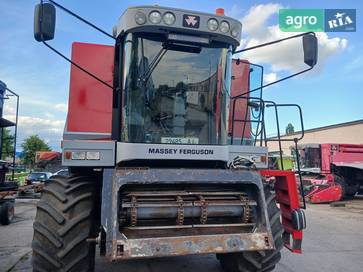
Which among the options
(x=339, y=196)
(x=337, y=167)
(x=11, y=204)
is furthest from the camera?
(x=337, y=167)

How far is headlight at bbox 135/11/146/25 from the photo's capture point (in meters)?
4.65

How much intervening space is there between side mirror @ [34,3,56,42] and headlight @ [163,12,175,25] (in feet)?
4.14

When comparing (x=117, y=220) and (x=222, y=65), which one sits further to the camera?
(x=222, y=65)

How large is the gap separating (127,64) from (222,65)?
1.20 m

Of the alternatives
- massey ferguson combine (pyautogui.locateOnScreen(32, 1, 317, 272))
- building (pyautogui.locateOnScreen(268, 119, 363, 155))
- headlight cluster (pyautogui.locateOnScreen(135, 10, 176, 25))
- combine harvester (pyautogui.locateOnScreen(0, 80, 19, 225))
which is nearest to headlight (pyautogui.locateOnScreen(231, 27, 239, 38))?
massey ferguson combine (pyautogui.locateOnScreen(32, 1, 317, 272))

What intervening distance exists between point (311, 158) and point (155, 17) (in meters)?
15.9

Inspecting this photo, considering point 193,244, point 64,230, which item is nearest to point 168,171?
point 193,244

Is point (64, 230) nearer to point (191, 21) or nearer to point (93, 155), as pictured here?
point (93, 155)

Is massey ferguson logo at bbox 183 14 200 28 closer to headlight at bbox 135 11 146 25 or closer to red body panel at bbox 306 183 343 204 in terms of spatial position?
headlight at bbox 135 11 146 25

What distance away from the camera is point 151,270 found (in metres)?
5.88

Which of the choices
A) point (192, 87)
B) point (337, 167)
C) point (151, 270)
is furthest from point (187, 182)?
point (337, 167)

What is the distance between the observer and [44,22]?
4379 mm

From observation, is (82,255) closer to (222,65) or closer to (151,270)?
(151,270)

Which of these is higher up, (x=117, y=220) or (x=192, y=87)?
(x=192, y=87)
